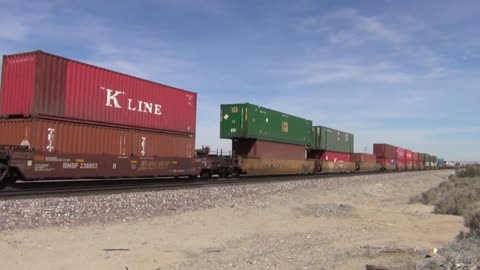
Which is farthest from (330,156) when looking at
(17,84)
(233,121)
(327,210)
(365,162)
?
(17,84)

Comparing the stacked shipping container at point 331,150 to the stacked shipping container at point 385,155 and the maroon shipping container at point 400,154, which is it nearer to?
the stacked shipping container at point 385,155

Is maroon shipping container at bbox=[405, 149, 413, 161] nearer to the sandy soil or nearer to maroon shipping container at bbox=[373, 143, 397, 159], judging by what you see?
maroon shipping container at bbox=[373, 143, 397, 159]

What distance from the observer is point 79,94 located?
18.3 m

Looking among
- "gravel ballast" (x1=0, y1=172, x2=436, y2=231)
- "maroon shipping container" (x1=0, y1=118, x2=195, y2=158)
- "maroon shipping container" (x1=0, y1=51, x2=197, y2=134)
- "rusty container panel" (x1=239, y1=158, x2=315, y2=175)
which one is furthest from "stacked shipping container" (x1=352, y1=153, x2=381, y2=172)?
"gravel ballast" (x1=0, y1=172, x2=436, y2=231)

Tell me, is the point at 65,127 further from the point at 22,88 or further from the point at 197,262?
the point at 197,262

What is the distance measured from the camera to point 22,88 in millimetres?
17016

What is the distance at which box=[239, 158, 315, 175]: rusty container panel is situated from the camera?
97.9ft

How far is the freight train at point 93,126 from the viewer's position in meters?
16.4

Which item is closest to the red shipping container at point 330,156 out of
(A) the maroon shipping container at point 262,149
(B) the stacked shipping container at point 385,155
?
(A) the maroon shipping container at point 262,149

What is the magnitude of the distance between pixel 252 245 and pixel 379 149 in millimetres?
58851

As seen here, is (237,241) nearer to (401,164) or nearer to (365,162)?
(365,162)

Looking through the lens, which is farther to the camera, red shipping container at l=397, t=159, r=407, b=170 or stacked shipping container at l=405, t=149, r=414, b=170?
stacked shipping container at l=405, t=149, r=414, b=170

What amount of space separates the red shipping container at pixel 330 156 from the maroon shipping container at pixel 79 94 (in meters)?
23.0

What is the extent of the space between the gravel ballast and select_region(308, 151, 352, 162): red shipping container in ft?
87.1
